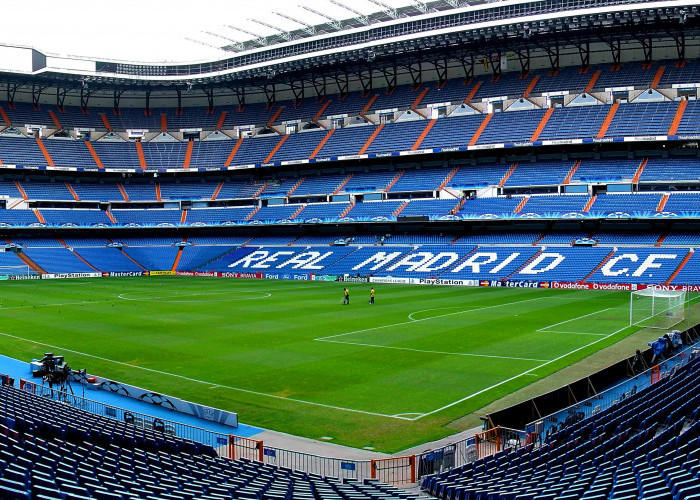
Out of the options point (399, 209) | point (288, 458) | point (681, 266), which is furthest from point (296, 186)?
point (288, 458)

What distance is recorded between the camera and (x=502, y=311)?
4559 centimetres

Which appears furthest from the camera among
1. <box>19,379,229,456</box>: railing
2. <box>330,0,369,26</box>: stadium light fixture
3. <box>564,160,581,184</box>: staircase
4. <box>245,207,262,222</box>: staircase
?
<box>245,207,262,222</box>: staircase

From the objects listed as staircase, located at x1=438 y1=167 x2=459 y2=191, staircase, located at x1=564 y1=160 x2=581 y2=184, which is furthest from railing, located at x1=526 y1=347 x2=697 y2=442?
staircase, located at x1=438 y1=167 x2=459 y2=191

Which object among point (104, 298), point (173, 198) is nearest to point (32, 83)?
point (173, 198)

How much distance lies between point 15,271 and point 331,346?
60.8 meters

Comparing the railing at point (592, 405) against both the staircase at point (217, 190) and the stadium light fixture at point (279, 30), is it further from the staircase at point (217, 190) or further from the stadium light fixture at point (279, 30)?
the staircase at point (217, 190)

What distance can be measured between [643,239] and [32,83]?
82960 mm

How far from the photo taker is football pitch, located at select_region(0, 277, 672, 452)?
22406 mm

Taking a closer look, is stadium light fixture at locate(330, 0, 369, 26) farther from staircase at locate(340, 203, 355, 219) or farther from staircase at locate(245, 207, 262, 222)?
staircase at locate(245, 207, 262, 222)

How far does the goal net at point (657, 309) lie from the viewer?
39.3 m

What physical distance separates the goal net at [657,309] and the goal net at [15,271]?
6841 centimetres

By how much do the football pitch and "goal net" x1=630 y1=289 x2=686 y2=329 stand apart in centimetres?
114

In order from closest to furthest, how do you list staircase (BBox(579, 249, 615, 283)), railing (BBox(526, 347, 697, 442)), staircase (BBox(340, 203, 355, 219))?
railing (BBox(526, 347, 697, 442)) → staircase (BBox(579, 249, 615, 283)) → staircase (BBox(340, 203, 355, 219))

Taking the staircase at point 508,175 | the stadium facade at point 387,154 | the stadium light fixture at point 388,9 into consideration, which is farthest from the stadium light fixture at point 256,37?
the staircase at point 508,175
